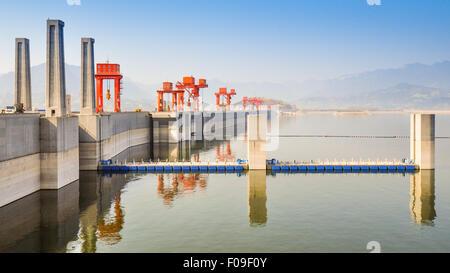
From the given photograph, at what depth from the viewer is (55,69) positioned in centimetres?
5375

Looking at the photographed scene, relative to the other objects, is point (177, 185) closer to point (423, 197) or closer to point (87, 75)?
point (87, 75)

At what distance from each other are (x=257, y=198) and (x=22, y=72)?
4090 cm

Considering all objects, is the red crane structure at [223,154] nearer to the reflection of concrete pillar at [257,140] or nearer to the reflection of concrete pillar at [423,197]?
the reflection of concrete pillar at [257,140]

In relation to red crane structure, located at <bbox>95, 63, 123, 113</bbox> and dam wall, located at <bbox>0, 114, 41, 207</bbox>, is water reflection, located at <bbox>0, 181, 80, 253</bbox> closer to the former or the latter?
dam wall, located at <bbox>0, 114, 41, 207</bbox>

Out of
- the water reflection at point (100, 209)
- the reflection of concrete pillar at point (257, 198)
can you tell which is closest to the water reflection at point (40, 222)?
the water reflection at point (100, 209)

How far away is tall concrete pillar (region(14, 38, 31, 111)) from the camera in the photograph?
6525 centimetres

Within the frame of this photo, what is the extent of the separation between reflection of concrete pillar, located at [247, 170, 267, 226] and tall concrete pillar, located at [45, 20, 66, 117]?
80.6ft

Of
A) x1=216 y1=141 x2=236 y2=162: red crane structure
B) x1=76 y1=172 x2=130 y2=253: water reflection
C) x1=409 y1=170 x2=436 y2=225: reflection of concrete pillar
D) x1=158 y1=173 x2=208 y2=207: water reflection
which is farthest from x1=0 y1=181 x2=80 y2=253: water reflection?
x1=216 y1=141 x2=236 y2=162: red crane structure

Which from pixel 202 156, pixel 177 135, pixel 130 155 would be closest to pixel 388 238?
pixel 202 156

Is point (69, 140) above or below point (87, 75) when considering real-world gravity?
below

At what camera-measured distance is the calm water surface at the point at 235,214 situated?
33.1 metres

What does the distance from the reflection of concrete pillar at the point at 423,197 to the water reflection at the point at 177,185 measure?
2330 cm

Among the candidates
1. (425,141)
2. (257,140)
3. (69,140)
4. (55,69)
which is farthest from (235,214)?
(425,141)
